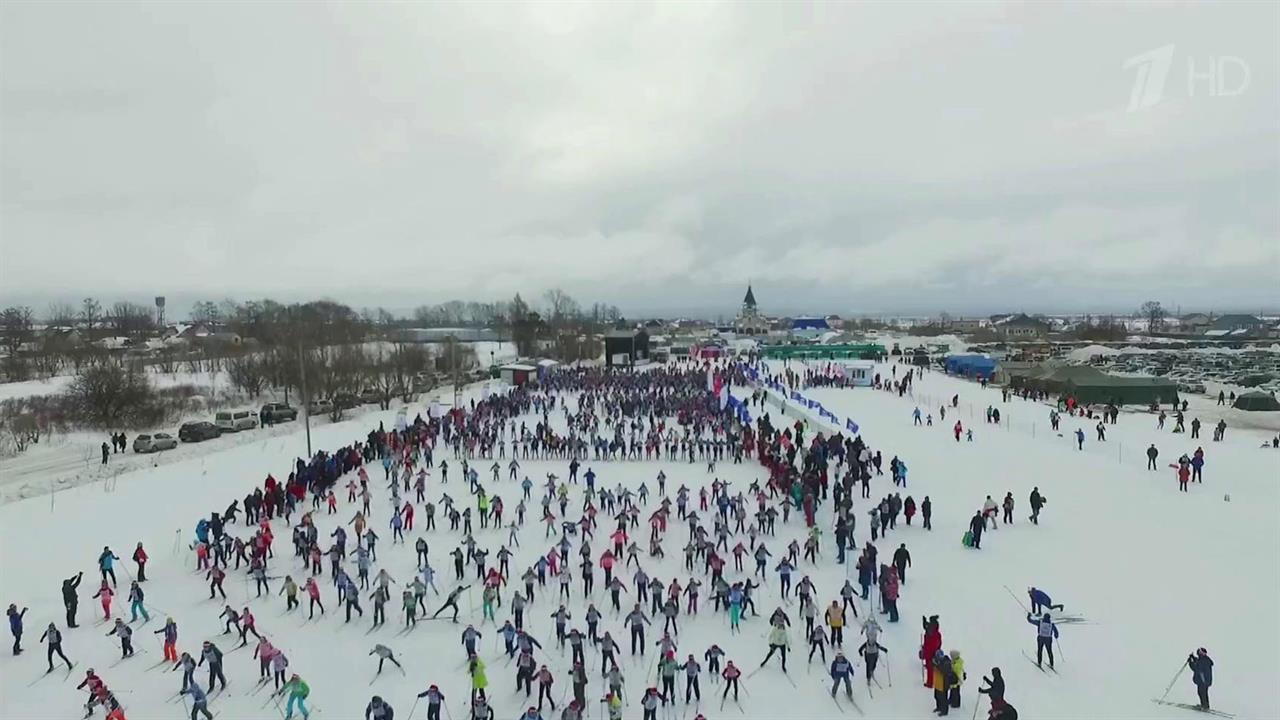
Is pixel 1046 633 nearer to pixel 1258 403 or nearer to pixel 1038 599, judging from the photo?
pixel 1038 599

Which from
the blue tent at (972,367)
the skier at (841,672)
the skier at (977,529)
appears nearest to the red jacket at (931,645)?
the skier at (841,672)

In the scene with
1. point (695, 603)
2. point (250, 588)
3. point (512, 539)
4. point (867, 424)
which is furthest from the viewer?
point (867, 424)

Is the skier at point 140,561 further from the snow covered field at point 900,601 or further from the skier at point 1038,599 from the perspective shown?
the skier at point 1038,599

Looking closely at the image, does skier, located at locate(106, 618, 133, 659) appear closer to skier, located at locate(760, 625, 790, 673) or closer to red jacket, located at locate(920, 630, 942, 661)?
skier, located at locate(760, 625, 790, 673)

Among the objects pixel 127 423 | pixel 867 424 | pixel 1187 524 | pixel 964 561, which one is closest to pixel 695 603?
pixel 964 561

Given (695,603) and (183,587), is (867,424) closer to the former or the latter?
(695,603)

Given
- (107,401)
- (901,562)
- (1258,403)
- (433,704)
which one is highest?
(107,401)

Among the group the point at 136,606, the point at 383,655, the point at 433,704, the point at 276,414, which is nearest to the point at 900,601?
the point at 433,704
